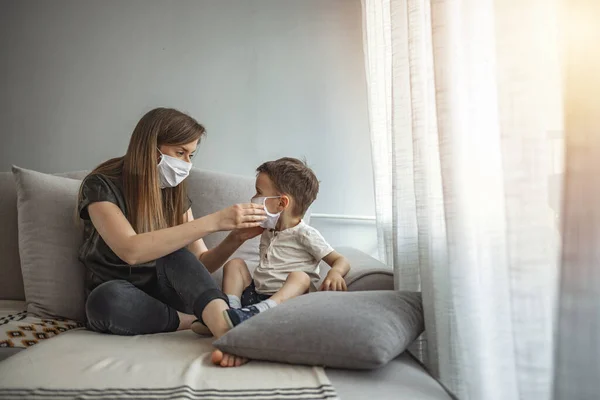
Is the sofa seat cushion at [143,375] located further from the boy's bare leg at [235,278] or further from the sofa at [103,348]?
the boy's bare leg at [235,278]

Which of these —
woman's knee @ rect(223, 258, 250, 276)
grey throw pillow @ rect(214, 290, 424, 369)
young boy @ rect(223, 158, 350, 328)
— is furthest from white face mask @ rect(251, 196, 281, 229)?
grey throw pillow @ rect(214, 290, 424, 369)

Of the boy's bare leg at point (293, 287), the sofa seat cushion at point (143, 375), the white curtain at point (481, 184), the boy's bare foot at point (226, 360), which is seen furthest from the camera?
the boy's bare leg at point (293, 287)

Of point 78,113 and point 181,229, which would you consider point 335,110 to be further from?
point 181,229

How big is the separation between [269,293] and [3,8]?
6.08 feet

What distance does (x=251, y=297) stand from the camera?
1789mm

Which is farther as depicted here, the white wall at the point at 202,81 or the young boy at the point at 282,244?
the white wall at the point at 202,81

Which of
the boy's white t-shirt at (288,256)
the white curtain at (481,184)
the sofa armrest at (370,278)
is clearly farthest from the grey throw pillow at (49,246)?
the white curtain at (481,184)

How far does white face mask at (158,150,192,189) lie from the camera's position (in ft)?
5.61

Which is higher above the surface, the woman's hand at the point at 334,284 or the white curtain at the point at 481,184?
the white curtain at the point at 481,184

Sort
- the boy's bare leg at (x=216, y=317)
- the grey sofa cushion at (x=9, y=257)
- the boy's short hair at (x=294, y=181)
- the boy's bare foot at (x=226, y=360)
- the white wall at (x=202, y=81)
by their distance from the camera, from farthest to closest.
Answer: the white wall at (x=202, y=81) → the grey sofa cushion at (x=9, y=257) → the boy's short hair at (x=294, y=181) → the boy's bare leg at (x=216, y=317) → the boy's bare foot at (x=226, y=360)

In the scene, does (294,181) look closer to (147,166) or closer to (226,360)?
(147,166)

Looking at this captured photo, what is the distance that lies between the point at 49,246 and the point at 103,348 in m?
0.64

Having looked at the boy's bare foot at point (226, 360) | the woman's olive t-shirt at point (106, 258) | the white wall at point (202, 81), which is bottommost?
the boy's bare foot at point (226, 360)

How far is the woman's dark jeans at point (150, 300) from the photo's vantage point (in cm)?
147
